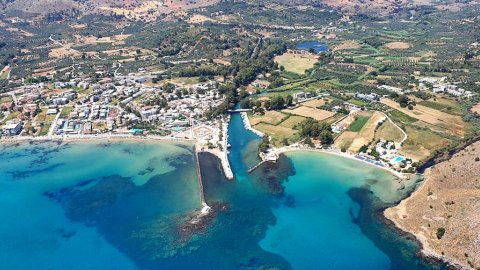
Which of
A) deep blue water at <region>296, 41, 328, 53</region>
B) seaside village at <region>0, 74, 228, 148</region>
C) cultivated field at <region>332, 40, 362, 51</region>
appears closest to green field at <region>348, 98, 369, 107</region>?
seaside village at <region>0, 74, 228, 148</region>

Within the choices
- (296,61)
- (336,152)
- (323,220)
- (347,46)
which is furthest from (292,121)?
(347,46)

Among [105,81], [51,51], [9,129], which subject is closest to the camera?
[9,129]

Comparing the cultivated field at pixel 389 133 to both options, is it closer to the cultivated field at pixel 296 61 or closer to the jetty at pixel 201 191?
the jetty at pixel 201 191

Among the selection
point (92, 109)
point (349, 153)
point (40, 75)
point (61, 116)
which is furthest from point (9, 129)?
point (349, 153)

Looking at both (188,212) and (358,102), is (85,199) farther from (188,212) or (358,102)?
(358,102)

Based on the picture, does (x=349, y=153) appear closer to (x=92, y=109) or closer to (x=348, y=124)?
(x=348, y=124)

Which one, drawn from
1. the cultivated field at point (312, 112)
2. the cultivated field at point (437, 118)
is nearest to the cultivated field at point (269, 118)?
the cultivated field at point (312, 112)

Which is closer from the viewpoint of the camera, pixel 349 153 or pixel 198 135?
pixel 349 153

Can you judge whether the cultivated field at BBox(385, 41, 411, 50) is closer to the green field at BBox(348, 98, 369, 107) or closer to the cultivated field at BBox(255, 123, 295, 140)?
the green field at BBox(348, 98, 369, 107)
